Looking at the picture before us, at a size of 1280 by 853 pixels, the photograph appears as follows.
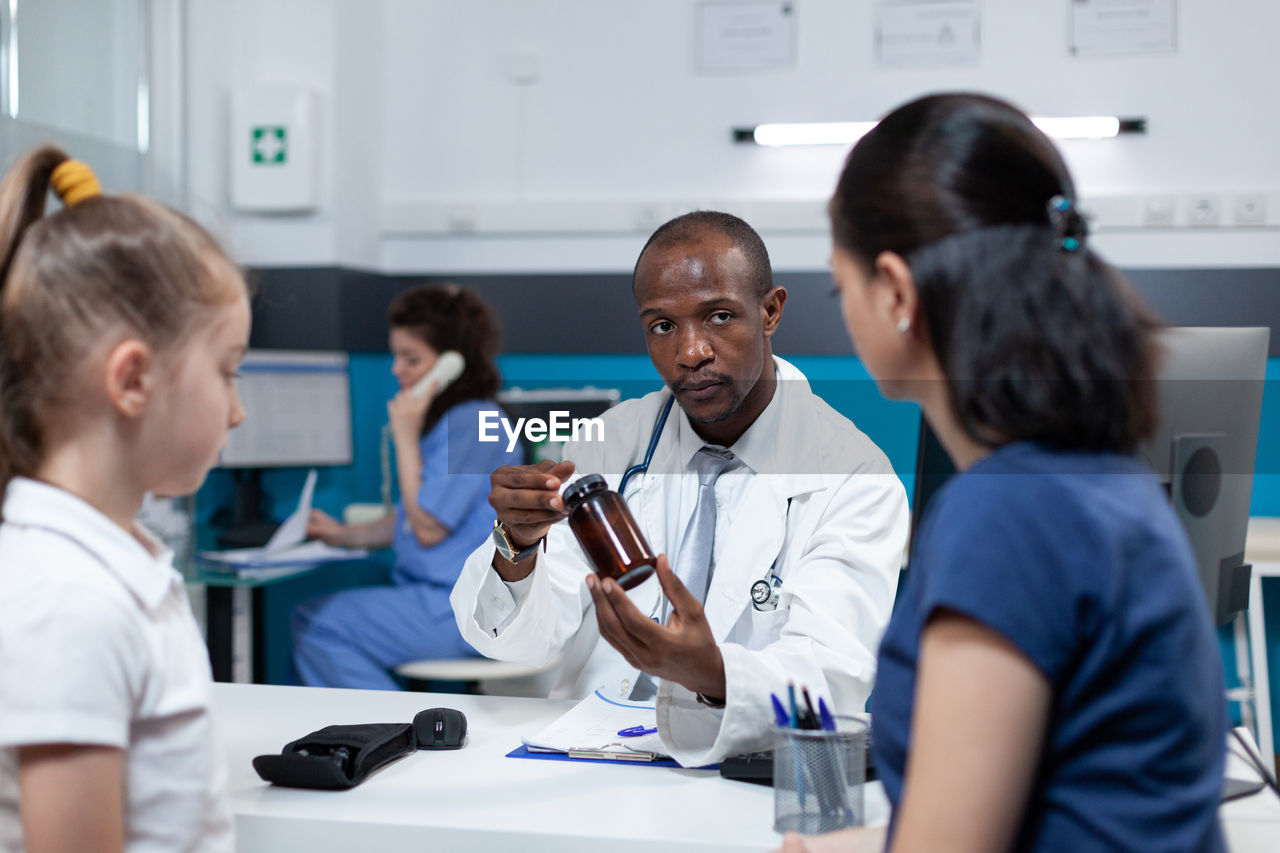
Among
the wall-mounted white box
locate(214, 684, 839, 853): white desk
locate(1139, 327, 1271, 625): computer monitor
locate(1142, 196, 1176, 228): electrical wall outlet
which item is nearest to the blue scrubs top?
the wall-mounted white box

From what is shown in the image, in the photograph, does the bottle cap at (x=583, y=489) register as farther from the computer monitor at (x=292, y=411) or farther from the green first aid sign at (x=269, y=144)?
the green first aid sign at (x=269, y=144)

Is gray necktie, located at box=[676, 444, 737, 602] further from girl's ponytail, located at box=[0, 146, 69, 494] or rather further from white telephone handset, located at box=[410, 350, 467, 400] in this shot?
white telephone handset, located at box=[410, 350, 467, 400]

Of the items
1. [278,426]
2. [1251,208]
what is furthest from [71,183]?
[1251,208]

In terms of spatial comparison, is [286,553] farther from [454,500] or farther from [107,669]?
[107,669]

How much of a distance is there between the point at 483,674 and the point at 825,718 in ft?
5.85

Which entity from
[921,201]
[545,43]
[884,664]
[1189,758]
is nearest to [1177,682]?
[1189,758]

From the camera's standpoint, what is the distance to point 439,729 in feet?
4.28

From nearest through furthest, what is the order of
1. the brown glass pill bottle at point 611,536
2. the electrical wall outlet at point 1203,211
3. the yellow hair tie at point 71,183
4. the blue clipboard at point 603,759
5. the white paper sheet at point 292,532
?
1. the yellow hair tie at point 71,183
2. the brown glass pill bottle at point 611,536
3. the blue clipboard at point 603,759
4. the white paper sheet at point 292,532
5. the electrical wall outlet at point 1203,211

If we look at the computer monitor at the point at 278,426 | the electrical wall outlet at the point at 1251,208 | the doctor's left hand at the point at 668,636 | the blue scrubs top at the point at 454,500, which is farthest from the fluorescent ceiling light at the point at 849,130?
the doctor's left hand at the point at 668,636

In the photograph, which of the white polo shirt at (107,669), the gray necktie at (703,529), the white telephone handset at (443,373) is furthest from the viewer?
the white telephone handset at (443,373)

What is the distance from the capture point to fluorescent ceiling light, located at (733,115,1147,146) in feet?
11.4

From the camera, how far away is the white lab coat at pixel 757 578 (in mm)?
1258

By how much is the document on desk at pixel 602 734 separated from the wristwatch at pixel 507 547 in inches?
8.4

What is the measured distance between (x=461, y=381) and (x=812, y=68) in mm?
1571
